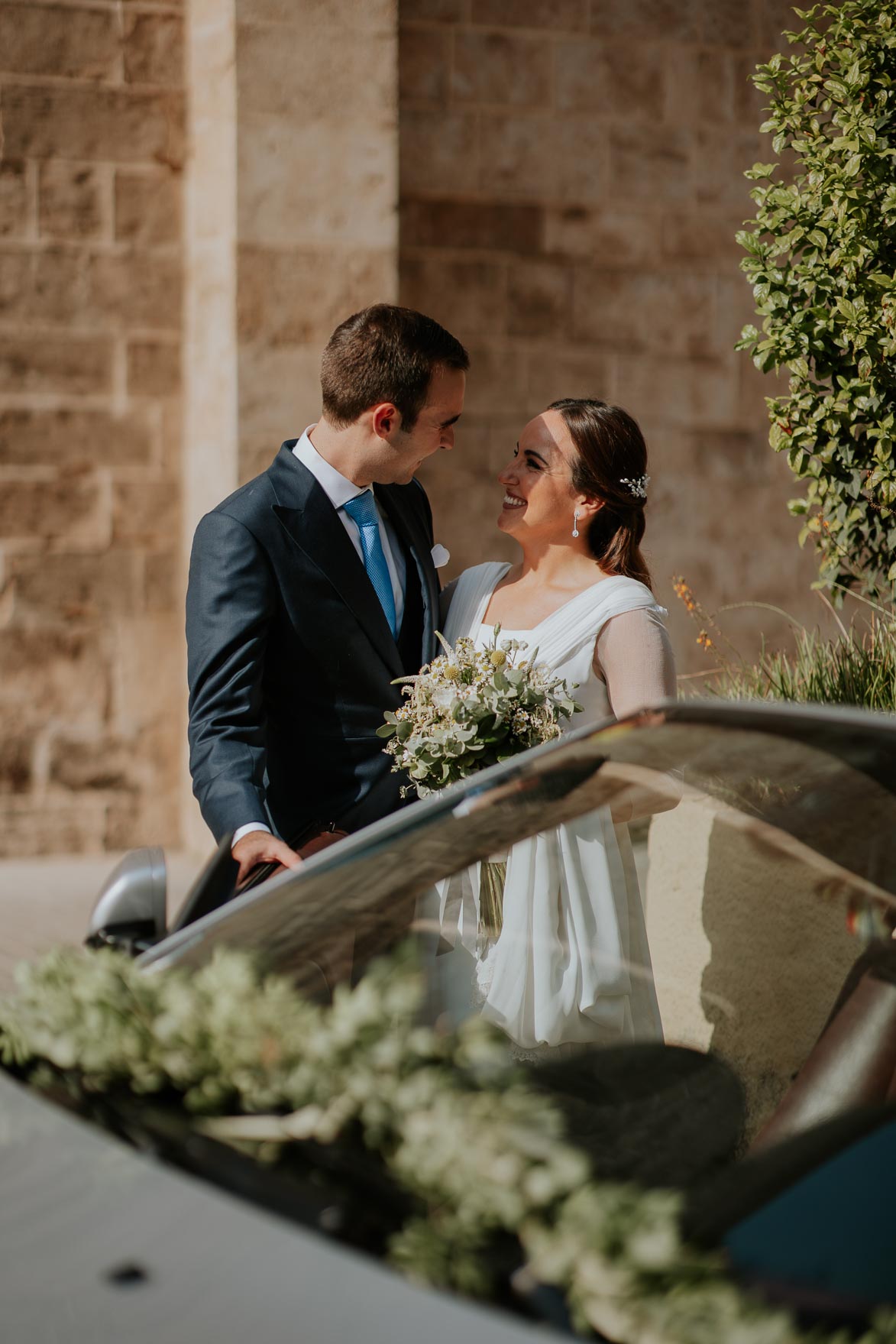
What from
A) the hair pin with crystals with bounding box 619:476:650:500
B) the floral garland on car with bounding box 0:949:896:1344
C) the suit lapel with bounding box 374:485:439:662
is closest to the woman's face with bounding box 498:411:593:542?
the hair pin with crystals with bounding box 619:476:650:500

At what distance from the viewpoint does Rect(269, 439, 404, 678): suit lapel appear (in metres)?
3.49

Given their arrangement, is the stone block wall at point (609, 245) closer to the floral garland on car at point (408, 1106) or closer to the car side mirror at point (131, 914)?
the car side mirror at point (131, 914)

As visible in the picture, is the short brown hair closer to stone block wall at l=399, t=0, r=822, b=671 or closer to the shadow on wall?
the shadow on wall

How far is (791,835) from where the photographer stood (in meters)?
2.08

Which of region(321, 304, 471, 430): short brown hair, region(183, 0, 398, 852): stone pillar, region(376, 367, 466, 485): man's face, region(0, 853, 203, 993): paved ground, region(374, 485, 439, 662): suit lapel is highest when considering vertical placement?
→ region(183, 0, 398, 852): stone pillar

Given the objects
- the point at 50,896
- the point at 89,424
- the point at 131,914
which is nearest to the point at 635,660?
the point at 131,914

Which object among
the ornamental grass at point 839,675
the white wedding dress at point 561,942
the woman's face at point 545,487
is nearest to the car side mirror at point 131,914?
the white wedding dress at point 561,942

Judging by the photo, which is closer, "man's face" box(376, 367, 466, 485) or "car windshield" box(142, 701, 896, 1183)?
"car windshield" box(142, 701, 896, 1183)

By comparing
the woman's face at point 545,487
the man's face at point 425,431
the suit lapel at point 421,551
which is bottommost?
the suit lapel at point 421,551

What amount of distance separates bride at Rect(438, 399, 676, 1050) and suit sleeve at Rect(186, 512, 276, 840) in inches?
25.6

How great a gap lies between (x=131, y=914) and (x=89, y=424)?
17.0ft

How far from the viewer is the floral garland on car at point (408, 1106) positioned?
124cm

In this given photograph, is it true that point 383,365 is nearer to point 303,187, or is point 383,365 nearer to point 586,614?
point 586,614

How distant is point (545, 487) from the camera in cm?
374
